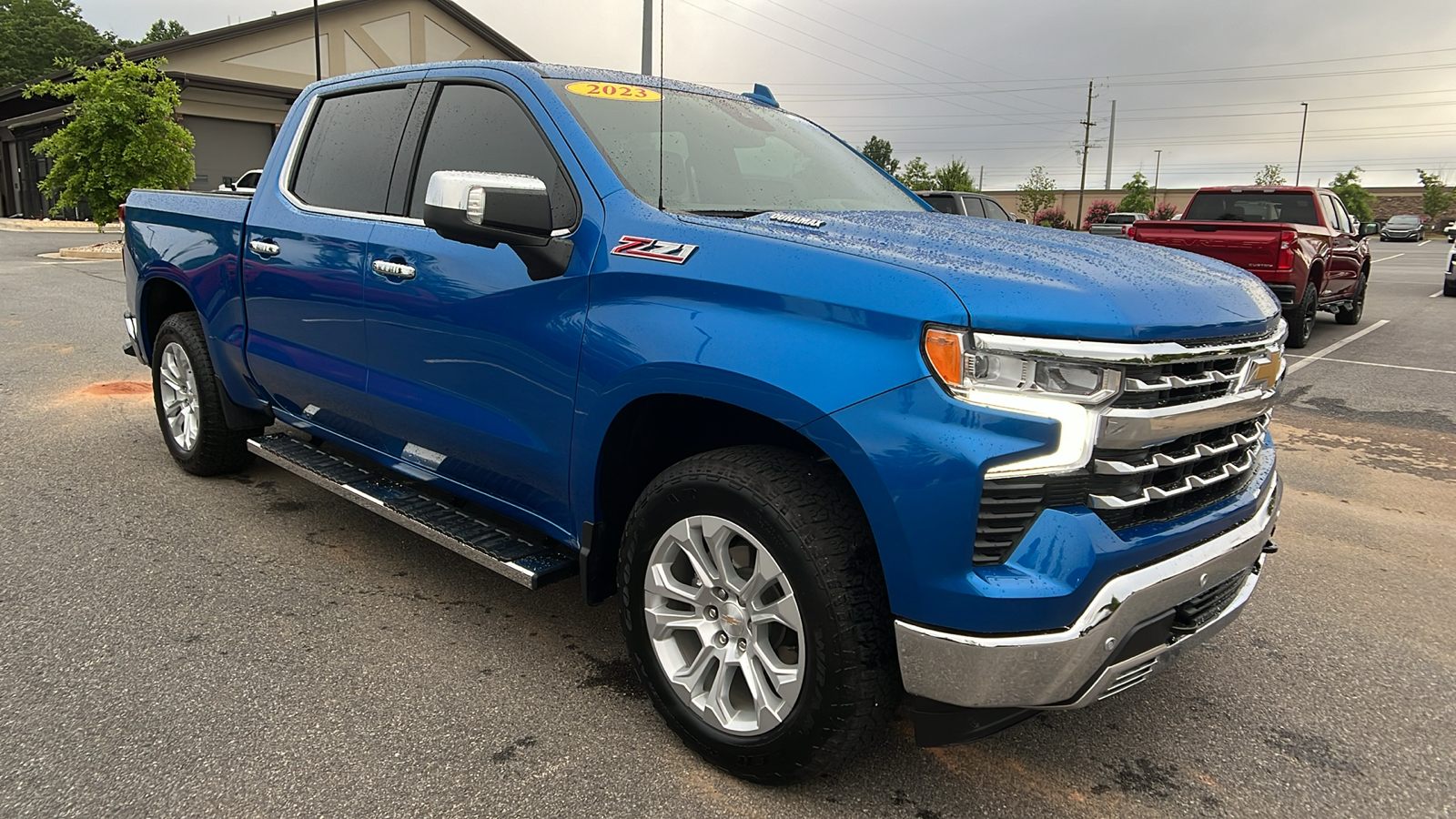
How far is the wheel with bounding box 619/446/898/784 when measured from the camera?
220cm

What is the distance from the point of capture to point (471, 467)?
3.19 m

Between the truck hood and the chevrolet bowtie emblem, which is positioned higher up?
the truck hood

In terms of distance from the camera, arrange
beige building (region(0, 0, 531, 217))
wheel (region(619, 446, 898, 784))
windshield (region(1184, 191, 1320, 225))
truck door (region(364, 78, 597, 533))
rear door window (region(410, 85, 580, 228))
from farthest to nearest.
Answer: beige building (region(0, 0, 531, 217))
windshield (region(1184, 191, 1320, 225))
rear door window (region(410, 85, 580, 228))
truck door (region(364, 78, 597, 533))
wheel (region(619, 446, 898, 784))

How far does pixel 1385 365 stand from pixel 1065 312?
386 inches

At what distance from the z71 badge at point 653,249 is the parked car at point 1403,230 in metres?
60.3

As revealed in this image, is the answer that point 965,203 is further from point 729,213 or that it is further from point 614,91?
point 729,213


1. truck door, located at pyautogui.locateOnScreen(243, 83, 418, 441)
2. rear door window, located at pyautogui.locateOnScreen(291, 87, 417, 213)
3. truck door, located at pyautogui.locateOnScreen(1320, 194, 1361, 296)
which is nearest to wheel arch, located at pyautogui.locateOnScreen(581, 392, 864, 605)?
truck door, located at pyautogui.locateOnScreen(243, 83, 418, 441)

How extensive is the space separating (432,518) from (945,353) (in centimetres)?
205

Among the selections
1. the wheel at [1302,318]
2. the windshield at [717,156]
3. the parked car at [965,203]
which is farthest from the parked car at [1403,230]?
the windshield at [717,156]

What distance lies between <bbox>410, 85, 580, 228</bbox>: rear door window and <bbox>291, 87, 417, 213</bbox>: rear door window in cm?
23

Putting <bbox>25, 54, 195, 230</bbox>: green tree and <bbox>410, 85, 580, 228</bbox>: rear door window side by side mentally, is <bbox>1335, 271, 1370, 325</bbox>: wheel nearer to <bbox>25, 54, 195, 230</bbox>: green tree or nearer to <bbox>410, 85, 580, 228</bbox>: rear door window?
<bbox>410, 85, 580, 228</bbox>: rear door window

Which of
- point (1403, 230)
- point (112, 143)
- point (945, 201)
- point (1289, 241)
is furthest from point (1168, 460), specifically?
point (1403, 230)

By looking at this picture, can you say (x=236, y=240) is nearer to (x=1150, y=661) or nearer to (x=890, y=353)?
(x=890, y=353)

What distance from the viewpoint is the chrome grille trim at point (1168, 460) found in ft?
6.75
